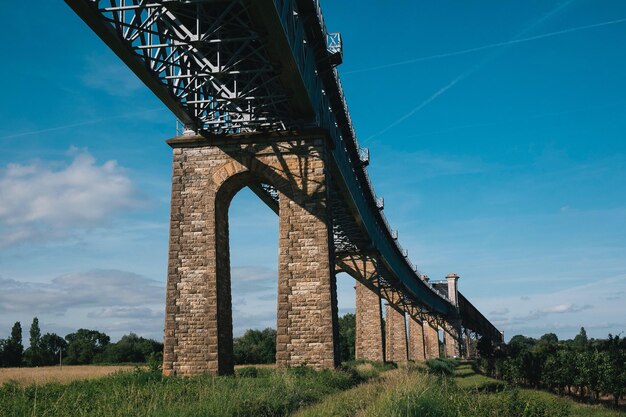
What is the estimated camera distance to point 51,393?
1130cm

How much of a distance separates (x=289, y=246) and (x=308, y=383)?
5416mm

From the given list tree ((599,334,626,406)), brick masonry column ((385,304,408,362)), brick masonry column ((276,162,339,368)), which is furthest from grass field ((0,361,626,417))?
brick masonry column ((385,304,408,362))

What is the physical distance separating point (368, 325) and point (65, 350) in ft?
130

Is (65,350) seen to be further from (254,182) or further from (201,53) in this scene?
(201,53)

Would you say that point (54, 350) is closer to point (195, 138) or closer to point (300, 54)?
point (195, 138)

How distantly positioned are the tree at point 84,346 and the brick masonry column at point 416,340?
3229 cm

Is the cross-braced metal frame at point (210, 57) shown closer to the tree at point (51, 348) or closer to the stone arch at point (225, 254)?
the stone arch at point (225, 254)

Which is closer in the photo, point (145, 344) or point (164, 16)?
point (164, 16)

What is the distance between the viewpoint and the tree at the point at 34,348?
5325 cm

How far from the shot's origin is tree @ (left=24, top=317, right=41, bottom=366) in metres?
53.2

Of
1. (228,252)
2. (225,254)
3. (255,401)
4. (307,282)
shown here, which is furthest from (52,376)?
(255,401)

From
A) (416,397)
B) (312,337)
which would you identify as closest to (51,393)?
(416,397)

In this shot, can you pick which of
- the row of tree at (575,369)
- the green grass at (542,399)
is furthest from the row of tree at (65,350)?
the green grass at (542,399)

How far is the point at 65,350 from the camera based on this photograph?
62875mm
